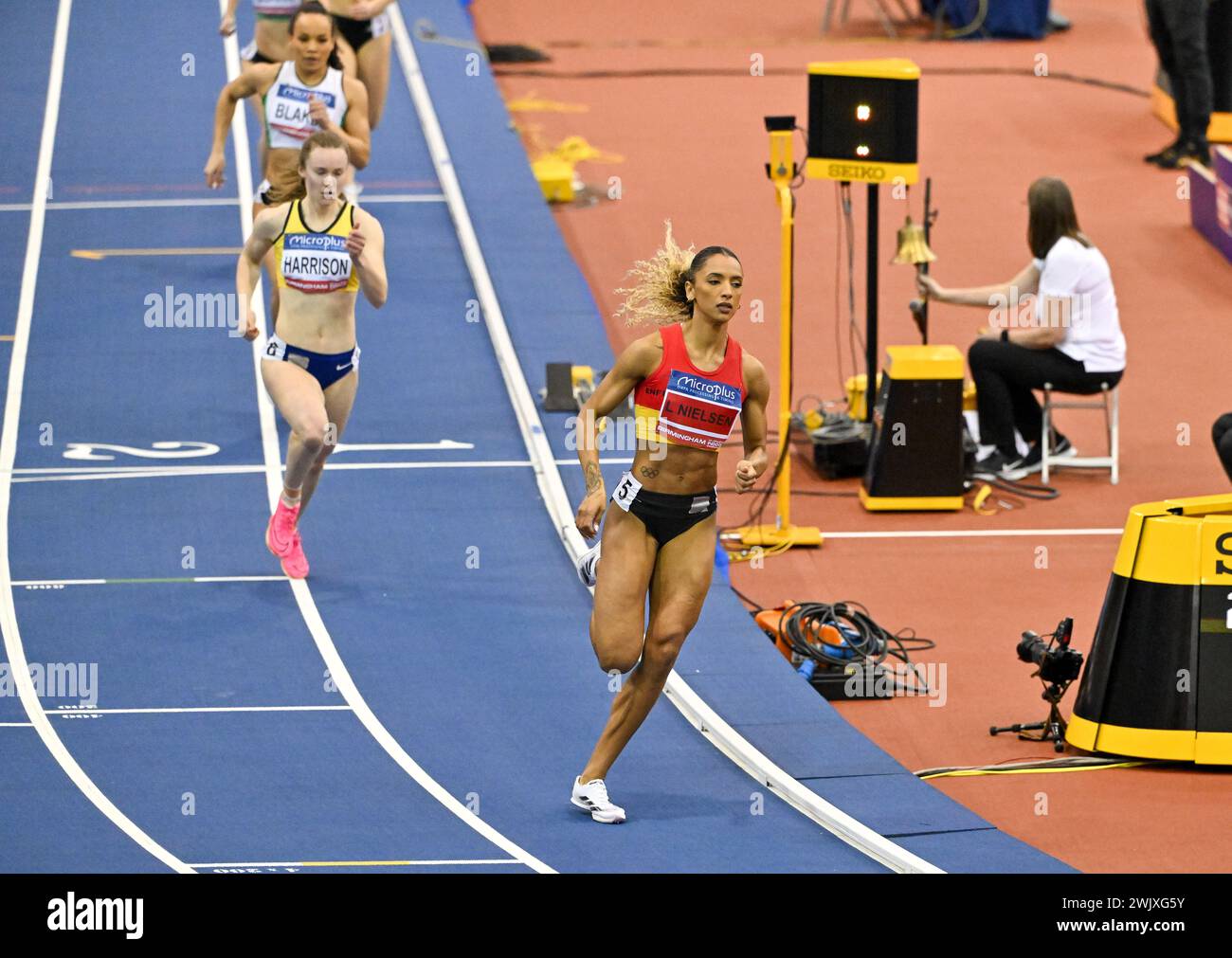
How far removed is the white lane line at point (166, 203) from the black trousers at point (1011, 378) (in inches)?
204

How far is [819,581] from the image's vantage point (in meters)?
10.5

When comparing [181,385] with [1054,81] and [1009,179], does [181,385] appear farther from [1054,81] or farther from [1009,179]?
[1054,81]

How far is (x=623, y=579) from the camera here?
7.51 meters

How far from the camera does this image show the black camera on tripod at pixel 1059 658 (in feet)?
27.8

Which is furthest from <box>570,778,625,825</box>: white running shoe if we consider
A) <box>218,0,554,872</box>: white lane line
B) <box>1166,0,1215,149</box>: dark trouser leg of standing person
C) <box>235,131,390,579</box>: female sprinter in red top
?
<box>1166,0,1215,149</box>: dark trouser leg of standing person

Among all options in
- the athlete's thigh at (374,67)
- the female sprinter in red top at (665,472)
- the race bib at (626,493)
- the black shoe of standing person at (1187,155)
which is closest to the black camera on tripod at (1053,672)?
the female sprinter in red top at (665,472)

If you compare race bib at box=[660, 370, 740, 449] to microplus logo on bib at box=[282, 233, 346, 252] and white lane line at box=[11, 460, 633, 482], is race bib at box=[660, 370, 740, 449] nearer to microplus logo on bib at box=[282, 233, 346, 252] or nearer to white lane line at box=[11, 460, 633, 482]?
microplus logo on bib at box=[282, 233, 346, 252]

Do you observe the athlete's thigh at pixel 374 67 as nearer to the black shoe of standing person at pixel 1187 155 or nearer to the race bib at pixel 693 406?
the black shoe of standing person at pixel 1187 155

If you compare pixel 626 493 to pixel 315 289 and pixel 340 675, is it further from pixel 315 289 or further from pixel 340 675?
pixel 315 289

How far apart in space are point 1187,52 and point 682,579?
1052 centimetres

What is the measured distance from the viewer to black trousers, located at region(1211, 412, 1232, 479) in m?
9.98

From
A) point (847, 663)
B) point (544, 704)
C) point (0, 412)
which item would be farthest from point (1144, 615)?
point (0, 412)

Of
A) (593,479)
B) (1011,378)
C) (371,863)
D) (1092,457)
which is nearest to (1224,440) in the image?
(1011,378)
